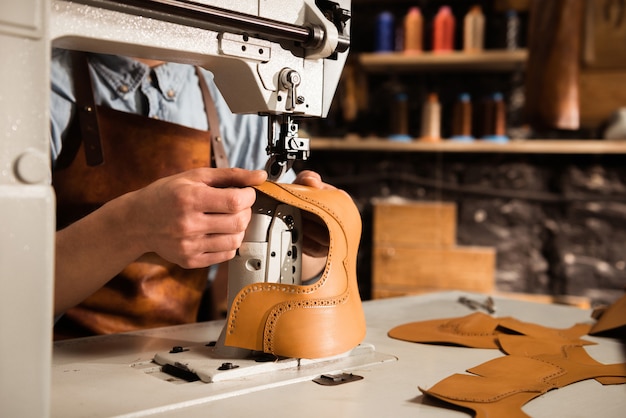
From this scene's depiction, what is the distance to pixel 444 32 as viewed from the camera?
3275mm

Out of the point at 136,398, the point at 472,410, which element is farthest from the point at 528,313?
the point at 136,398

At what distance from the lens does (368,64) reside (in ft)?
11.0

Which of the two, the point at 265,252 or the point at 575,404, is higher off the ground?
the point at 265,252

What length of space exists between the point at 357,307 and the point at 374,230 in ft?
7.90

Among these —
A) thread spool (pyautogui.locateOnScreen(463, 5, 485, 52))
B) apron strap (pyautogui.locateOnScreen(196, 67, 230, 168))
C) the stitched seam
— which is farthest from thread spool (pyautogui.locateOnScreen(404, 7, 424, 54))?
the stitched seam

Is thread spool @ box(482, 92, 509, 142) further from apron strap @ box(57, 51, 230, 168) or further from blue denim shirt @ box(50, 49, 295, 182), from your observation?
apron strap @ box(57, 51, 230, 168)

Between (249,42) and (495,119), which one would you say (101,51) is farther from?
(495,119)

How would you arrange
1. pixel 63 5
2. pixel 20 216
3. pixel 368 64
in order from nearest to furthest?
pixel 20 216 < pixel 63 5 < pixel 368 64

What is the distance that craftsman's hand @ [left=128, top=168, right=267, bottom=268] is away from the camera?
882mm

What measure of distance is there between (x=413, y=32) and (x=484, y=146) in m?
0.71

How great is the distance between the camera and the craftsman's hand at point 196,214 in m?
0.88

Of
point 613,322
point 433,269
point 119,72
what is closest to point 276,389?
point 613,322

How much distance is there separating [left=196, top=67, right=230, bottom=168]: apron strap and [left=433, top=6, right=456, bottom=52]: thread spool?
201cm

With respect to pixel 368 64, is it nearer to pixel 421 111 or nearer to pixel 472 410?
pixel 421 111
